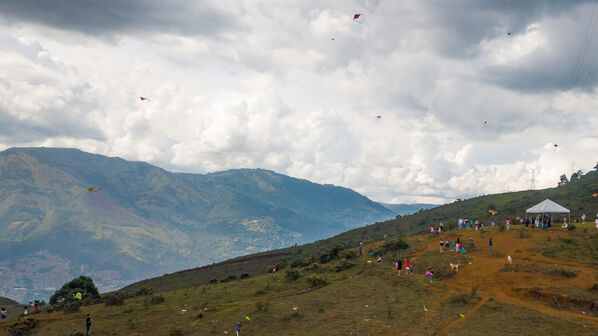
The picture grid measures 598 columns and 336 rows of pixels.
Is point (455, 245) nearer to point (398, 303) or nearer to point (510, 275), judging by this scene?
point (510, 275)

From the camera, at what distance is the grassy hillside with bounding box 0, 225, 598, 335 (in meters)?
30.4

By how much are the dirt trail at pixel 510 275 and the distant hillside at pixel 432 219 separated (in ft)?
116

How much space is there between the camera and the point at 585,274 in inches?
1458

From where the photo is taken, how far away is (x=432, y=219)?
396 feet

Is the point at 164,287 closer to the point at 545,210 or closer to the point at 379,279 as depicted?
the point at 379,279

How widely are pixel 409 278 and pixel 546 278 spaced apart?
41.2ft

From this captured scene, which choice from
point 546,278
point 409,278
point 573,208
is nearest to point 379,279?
point 409,278

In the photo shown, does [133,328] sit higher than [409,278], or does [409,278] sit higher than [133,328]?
[409,278]

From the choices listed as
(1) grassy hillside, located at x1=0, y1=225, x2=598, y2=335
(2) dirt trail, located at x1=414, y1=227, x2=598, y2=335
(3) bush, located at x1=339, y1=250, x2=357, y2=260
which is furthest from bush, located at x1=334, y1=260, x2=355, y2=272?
(2) dirt trail, located at x1=414, y1=227, x2=598, y2=335

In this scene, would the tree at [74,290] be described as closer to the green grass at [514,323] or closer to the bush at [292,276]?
the bush at [292,276]

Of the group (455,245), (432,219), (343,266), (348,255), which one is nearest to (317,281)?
(343,266)

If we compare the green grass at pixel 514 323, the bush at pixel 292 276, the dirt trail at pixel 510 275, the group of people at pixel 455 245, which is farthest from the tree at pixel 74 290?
the green grass at pixel 514 323

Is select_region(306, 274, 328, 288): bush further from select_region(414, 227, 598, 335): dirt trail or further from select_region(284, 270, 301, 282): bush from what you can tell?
select_region(414, 227, 598, 335): dirt trail

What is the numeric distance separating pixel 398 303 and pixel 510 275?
11.7 meters
